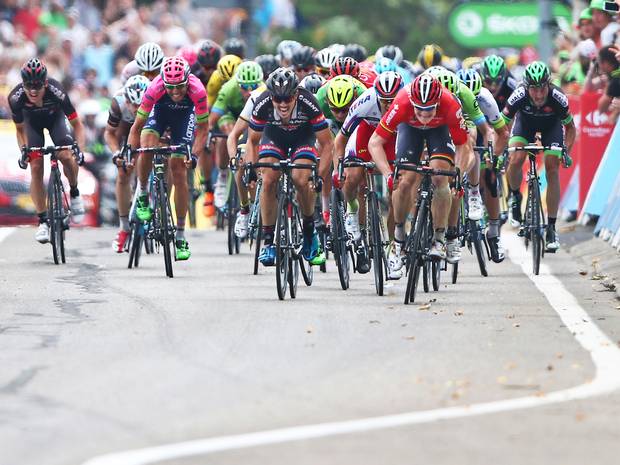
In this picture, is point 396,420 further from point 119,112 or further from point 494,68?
point 494,68

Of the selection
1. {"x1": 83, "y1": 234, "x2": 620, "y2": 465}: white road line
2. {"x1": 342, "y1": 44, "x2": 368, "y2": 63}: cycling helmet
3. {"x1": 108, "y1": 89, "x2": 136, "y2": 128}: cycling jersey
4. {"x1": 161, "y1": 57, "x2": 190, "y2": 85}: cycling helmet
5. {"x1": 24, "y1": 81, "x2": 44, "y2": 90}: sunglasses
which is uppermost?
{"x1": 342, "y1": 44, "x2": 368, "y2": 63}: cycling helmet

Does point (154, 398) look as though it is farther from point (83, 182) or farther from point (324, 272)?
point (83, 182)

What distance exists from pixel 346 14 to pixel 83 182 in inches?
898

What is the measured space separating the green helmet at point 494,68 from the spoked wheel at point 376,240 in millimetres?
3848

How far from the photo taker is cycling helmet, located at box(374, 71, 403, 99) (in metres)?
14.1

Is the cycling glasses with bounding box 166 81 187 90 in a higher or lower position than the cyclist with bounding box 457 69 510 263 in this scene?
higher

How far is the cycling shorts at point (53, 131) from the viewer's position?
1714 cm

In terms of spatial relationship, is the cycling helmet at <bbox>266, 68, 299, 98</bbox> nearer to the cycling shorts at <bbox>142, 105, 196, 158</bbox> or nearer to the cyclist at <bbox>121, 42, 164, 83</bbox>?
the cycling shorts at <bbox>142, 105, 196, 158</bbox>

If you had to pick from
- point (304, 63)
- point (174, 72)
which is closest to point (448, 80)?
point (174, 72)

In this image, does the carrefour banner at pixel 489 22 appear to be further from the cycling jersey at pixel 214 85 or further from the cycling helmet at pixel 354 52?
the cycling helmet at pixel 354 52

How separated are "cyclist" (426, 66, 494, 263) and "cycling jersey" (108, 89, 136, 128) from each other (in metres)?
3.33

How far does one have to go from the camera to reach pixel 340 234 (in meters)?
14.6

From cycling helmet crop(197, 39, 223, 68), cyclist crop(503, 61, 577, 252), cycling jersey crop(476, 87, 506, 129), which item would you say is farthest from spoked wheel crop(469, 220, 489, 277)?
cycling helmet crop(197, 39, 223, 68)

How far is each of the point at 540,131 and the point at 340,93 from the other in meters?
2.63
